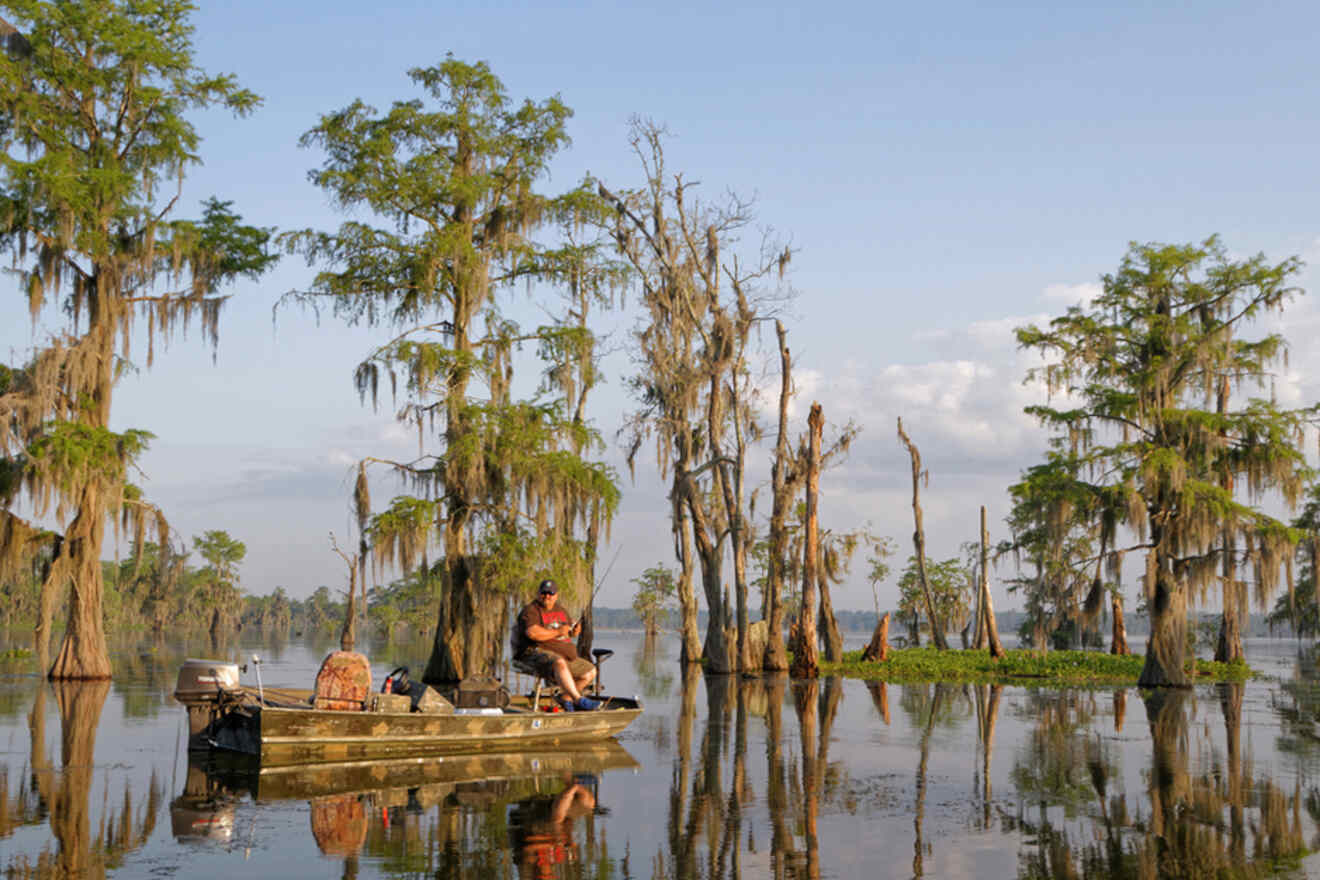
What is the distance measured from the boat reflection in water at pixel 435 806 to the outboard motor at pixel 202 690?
626mm

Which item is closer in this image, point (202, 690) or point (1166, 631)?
point (202, 690)

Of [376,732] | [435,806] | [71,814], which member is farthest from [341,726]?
[71,814]

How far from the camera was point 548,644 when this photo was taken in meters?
15.9

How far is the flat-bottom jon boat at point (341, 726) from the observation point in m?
13.0

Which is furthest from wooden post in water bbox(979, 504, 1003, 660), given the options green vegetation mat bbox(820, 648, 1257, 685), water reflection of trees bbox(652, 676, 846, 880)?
water reflection of trees bbox(652, 676, 846, 880)

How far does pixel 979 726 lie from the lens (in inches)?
741

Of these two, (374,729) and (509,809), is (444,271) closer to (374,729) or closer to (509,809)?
(374,729)

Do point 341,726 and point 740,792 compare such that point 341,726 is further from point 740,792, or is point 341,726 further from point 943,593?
point 943,593

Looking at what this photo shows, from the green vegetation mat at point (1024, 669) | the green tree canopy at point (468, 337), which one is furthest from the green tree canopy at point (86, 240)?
the green vegetation mat at point (1024, 669)

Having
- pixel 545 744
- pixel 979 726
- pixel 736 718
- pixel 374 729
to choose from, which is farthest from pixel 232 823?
pixel 979 726

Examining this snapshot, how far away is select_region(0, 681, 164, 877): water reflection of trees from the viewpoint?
26.5 feet

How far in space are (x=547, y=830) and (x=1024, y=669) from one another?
86.5 feet

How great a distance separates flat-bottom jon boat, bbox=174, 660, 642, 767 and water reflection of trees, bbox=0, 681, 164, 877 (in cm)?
126

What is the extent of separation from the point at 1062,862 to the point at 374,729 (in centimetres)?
792
